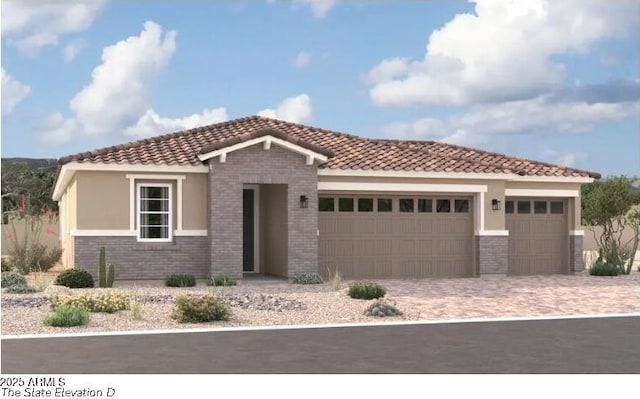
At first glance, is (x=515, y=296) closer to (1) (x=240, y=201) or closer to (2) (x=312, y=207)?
(2) (x=312, y=207)

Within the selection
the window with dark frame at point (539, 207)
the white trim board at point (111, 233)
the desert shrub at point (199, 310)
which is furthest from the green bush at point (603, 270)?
the desert shrub at point (199, 310)

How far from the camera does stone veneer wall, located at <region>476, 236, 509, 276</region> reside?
27531mm

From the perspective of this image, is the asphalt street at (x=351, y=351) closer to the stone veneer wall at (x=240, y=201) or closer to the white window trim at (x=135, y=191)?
the stone veneer wall at (x=240, y=201)

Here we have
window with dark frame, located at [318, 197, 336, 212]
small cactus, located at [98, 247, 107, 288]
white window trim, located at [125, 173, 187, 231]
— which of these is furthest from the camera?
window with dark frame, located at [318, 197, 336, 212]

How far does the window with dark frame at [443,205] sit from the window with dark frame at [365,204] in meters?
2.15

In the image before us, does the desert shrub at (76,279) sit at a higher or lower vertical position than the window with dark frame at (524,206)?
lower

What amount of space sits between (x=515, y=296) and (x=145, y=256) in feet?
31.1

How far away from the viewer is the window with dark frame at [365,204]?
26625 mm

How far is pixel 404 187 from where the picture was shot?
26.6m

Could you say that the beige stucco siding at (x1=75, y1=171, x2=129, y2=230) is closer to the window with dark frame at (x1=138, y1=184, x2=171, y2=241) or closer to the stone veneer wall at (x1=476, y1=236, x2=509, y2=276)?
the window with dark frame at (x1=138, y1=184, x2=171, y2=241)

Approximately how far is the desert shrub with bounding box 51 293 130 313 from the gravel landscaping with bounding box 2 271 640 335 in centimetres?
24

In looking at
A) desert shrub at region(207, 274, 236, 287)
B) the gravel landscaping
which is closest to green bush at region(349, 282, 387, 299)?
the gravel landscaping

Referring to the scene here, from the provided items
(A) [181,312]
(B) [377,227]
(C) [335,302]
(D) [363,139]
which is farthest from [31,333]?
(D) [363,139]

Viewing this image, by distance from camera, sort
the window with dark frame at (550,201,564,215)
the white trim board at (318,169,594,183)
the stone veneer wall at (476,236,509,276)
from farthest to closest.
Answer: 1. the window with dark frame at (550,201,564,215)
2. the stone veneer wall at (476,236,509,276)
3. the white trim board at (318,169,594,183)
